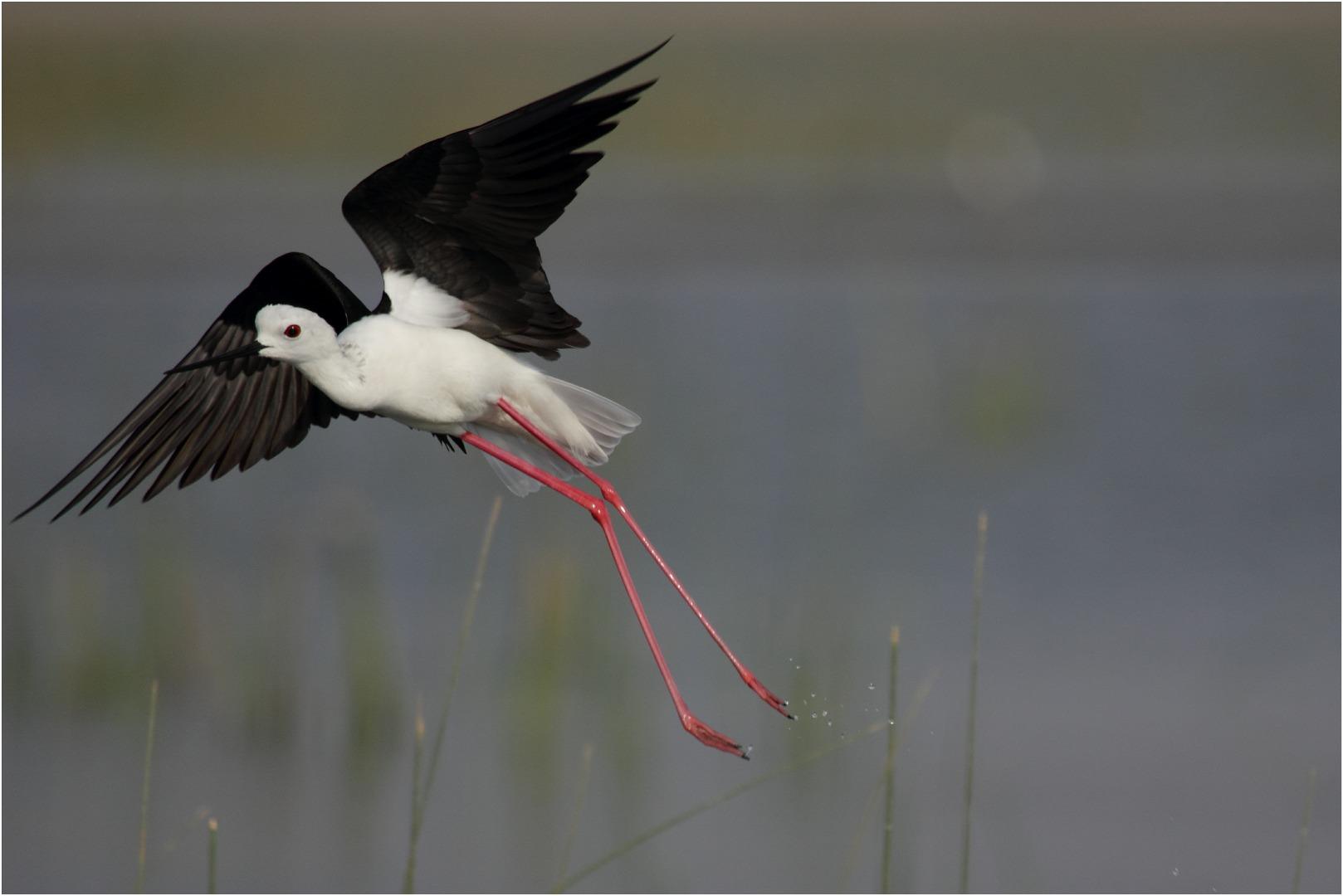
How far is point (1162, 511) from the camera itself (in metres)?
6.02

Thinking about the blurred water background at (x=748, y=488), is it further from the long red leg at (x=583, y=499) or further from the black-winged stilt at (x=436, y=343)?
the black-winged stilt at (x=436, y=343)

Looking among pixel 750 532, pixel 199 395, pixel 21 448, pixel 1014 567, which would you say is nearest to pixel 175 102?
pixel 21 448

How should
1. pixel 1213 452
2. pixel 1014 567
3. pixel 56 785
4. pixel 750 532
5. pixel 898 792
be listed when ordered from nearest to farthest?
pixel 898 792 → pixel 56 785 → pixel 1014 567 → pixel 750 532 → pixel 1213 452

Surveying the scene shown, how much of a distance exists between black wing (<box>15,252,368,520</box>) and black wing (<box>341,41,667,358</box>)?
0.21 meters

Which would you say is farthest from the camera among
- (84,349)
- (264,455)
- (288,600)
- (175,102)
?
(175,102)

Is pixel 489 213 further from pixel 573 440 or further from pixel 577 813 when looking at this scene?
pixel 577 813

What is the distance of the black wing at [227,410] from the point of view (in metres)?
3.45

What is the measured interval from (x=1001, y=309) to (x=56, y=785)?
4908 millimetres

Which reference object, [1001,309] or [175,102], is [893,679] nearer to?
[1001,309]

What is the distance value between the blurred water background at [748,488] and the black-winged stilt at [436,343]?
98 centimetres

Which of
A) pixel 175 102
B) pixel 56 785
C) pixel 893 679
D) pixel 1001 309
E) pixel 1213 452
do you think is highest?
pixel 175 102

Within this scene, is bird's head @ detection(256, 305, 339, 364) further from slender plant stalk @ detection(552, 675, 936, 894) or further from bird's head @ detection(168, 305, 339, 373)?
slender plant stalk @ detection(552, 675, 936, 894)

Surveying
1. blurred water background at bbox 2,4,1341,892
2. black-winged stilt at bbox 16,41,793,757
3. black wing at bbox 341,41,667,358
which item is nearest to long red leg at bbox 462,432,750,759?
black-winged stilt at bbox 16,41,793,757

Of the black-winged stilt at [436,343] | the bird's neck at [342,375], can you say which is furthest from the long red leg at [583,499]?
the bird's neck at [342,375]
